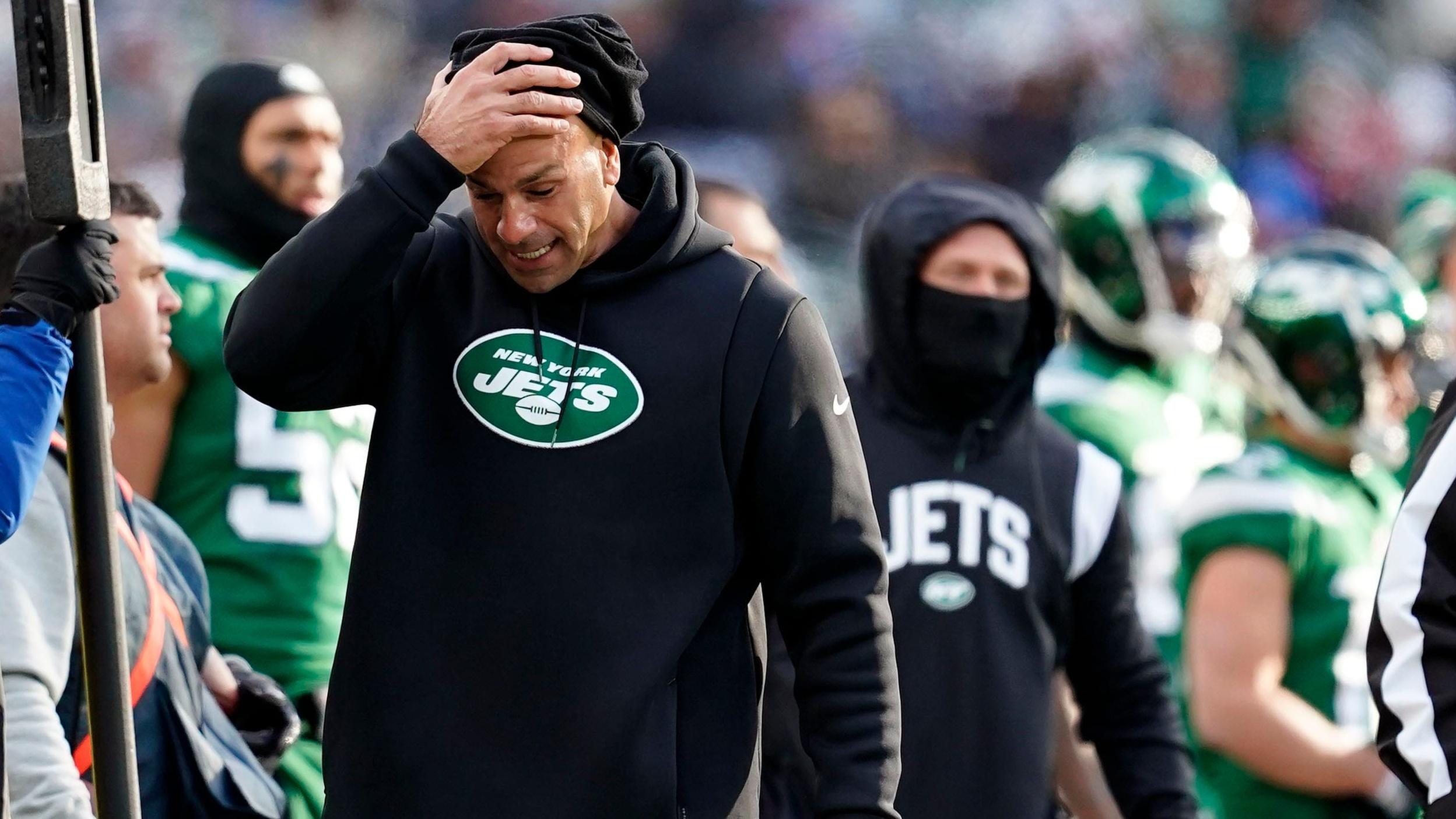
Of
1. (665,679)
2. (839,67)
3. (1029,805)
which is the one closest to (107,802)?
(665,679)

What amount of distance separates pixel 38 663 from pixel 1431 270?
7206 millimetres

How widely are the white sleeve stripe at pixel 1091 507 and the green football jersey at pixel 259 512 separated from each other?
1.66m

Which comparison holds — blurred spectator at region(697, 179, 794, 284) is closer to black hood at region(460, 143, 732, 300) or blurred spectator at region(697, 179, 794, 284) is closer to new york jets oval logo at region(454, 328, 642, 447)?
black hood at region(460, 143, 732, 300)

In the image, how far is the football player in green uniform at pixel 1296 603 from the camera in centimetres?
537

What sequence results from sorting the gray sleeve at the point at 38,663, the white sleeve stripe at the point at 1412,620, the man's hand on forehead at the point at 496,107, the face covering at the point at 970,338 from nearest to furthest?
the man's hand on forehead at the point at 496,107 < the white sleeve stripe at the point at 1412,620 < the gray sleeve at the point at 38,663 < the face covering at the point at 970,338

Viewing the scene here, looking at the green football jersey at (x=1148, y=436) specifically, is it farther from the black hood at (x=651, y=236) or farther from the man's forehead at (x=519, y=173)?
the man's forehead at (x=519, y=173)

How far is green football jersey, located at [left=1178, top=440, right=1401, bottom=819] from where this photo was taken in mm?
5406

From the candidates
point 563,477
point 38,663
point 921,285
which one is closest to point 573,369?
point 563,477

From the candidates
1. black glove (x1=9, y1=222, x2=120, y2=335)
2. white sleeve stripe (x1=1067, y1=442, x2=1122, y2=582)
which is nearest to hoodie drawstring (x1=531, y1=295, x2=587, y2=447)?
black glove (x1=9, y1=222, x2=120, y2=335)

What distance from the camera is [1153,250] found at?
23.9 feet

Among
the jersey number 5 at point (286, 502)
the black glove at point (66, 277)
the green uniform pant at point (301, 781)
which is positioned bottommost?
the green uniform pant at point (301, 781)

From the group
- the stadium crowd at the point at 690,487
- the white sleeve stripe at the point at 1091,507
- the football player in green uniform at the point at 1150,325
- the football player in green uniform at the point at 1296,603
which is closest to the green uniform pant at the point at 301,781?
the stadium crowd at the point at 690,487

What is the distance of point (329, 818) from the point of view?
10.3ft

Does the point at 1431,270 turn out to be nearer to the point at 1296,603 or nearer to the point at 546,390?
the point at 1296,603
